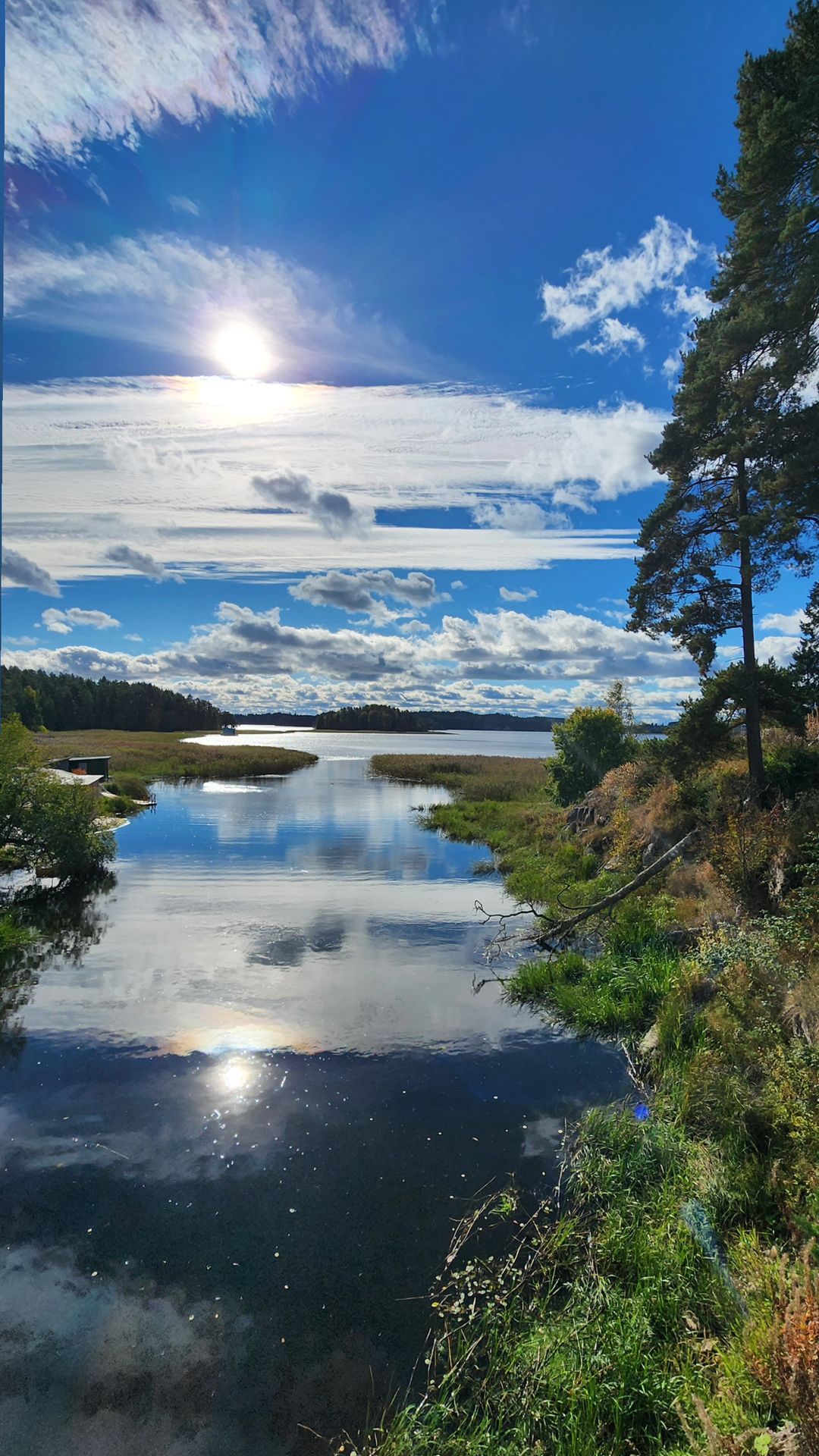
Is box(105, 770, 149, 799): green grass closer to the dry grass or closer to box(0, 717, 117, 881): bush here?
box(0, 717, 117, 881): bush

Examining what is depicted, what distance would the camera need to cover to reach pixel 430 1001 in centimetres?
1500

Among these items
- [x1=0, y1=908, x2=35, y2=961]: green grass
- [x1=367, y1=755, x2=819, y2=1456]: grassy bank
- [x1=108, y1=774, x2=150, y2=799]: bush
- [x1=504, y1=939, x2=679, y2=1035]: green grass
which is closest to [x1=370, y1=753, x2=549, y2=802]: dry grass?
[x1=108, y1=774, x2=150, y2=799]: bush

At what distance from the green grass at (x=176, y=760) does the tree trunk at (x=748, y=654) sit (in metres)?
46.0

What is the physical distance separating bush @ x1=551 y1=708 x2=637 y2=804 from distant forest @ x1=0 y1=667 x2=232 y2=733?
79.8m

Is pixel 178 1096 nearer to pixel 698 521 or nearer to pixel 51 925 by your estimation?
pixel 51 925

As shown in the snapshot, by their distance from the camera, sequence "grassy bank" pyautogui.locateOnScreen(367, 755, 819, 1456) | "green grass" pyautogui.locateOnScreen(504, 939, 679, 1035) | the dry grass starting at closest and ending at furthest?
"grassy bank" pyautogui.locateOnScreen(367, 755, 819, 1456) → "green grass" pyautogui.locateOnScreen(504, 939, 679, 1035) → the dry grass

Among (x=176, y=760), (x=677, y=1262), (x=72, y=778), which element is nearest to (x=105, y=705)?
(x=176, y=760)

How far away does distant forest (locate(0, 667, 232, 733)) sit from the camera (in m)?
114

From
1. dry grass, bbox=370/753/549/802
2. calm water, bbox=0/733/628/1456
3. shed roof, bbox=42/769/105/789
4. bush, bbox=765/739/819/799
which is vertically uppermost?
bush, bbox=765/739/819/799

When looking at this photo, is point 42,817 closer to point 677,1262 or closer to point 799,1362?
point 677,1262

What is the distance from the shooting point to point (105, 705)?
131 meters

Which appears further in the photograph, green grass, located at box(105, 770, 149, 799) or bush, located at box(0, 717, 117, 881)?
green grass, located at box(105, 770, 149, 799)

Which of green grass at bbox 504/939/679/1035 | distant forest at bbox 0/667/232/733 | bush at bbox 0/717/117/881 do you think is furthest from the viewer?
distant forest at bbox 0/667/232/733

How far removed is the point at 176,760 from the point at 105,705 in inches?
2610
